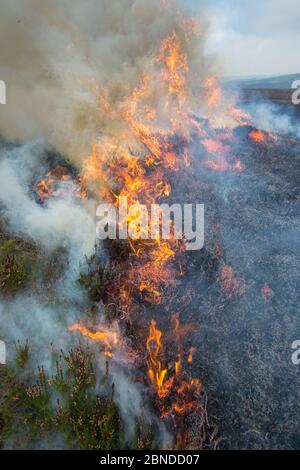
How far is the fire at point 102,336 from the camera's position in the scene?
19.9 feet

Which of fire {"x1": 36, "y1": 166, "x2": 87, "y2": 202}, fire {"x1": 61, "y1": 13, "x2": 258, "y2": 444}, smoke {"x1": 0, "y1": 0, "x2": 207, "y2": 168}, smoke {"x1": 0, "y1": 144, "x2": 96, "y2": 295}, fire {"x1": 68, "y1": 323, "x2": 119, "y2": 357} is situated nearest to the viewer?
fire {"x1": 61, "y1": 13, "x2": 258, "y2": 444}

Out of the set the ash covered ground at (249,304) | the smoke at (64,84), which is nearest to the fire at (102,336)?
the smoke at (64,84)

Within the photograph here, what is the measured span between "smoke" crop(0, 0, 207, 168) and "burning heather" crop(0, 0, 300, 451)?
0.04m

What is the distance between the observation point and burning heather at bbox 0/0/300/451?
5.10m

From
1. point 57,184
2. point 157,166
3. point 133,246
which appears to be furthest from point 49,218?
point 157,166

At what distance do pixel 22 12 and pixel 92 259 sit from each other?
25.4ft

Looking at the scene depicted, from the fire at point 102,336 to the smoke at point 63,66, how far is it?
551 cm

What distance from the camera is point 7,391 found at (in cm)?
532

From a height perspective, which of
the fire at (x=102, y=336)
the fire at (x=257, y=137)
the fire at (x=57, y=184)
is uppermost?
the fire at (x=257, y=137)

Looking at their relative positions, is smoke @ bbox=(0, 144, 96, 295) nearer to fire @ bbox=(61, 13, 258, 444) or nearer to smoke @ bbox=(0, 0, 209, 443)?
smoke @ bbox=(0, 0, 209, 443)

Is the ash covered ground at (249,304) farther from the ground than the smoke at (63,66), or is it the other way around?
the smoke at (63,66)

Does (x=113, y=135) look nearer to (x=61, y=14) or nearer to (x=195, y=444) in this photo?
(x=61, y=14)

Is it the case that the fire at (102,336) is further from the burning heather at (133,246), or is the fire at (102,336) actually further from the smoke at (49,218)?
the smoke at (49,218)

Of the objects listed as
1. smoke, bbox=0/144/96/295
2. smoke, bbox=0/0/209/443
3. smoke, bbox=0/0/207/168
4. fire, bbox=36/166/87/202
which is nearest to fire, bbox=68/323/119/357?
smoke, bbox=0/0/209/443
